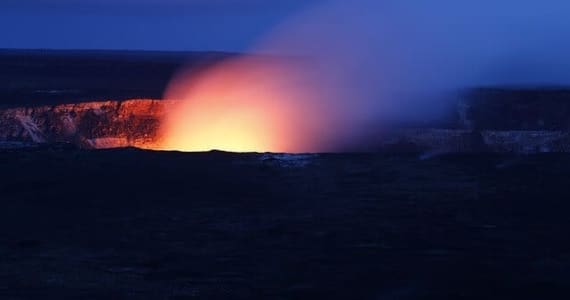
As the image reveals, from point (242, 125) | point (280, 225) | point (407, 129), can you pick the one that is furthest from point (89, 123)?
point (280, 225)

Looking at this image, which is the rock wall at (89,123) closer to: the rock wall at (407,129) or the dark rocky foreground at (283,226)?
the rock wall at (407,129)

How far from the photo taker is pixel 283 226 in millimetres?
11523

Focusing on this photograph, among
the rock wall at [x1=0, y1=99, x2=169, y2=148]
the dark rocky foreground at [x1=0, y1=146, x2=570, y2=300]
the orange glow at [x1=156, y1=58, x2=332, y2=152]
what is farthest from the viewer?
the rock wall at [x1=0, y1=99, x2=169, y2=148]

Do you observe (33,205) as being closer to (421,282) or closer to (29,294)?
(29,294)

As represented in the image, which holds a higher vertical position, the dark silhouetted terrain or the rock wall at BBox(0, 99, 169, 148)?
the rock wall at BBox(0, 99, 169, 148)

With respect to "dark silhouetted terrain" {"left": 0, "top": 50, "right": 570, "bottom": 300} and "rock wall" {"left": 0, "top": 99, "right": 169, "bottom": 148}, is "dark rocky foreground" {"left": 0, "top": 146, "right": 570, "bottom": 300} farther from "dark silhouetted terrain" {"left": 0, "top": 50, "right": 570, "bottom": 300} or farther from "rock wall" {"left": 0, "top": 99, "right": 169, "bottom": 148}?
"rock wall" {"left": 0, "top": 99, "right": 169, "bottom": 148}

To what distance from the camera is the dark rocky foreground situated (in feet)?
29.2

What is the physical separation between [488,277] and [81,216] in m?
5.75

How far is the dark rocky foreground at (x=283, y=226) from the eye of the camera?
8.90 metres

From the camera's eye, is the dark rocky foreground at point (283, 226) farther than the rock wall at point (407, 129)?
No

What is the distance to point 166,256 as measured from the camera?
10.2 m

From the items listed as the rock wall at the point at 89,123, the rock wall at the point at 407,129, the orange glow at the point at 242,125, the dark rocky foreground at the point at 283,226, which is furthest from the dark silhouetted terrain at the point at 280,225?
the rock wall at the point at 89,123

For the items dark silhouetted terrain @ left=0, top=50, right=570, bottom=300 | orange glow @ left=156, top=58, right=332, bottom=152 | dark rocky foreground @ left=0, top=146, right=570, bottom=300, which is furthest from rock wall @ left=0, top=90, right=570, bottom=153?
dark rocky foreground @ left=0, top=146, right=570, bottom=300

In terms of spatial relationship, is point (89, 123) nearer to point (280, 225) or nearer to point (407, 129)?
point (407, 129)
